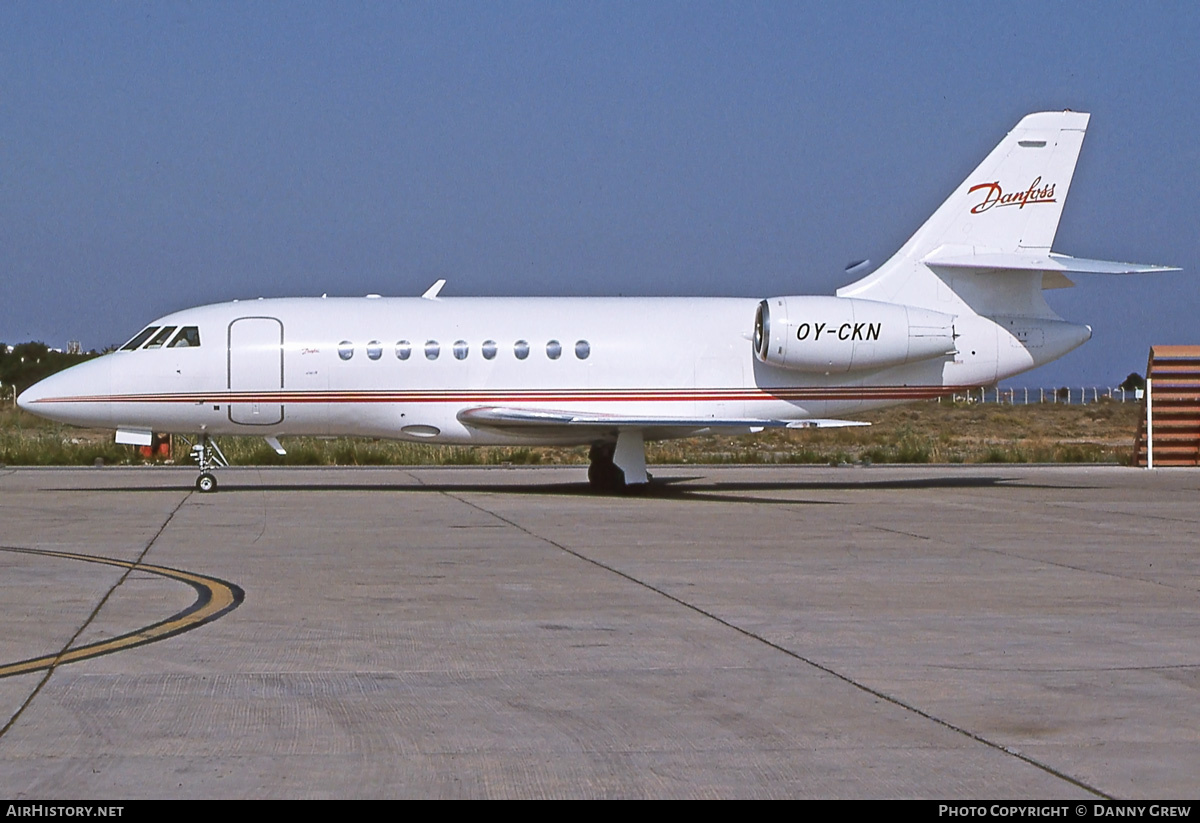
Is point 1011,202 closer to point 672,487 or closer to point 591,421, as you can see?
point 672,487

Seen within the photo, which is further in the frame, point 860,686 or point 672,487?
point 672,487

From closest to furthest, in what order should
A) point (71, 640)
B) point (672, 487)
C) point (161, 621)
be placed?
point (71, 640) < point (161, 621) < point (672, 487)

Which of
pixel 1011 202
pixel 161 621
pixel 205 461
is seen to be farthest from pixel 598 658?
pixel 1011 202

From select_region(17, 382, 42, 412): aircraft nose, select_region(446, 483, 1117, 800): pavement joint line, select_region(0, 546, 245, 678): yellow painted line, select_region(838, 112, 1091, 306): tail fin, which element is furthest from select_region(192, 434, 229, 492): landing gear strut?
select_region(838, 112, 1091, 306): tail fin

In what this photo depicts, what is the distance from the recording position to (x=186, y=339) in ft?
74.7

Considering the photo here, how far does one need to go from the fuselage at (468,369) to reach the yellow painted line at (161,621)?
29.0ft

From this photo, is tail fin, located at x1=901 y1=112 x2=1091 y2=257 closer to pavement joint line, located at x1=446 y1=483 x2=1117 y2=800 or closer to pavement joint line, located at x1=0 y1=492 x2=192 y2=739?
pavement joint line, located at x1=446 y1=483 x2=1117 y2=800

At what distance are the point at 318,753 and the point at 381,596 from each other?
197 inches

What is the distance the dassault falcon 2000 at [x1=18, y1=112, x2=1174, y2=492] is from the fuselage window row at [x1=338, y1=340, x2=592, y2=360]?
0.03 m

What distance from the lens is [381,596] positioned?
36.3 ft

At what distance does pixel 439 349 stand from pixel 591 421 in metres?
2.91

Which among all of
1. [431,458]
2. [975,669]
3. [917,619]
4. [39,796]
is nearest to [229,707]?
[39,796]

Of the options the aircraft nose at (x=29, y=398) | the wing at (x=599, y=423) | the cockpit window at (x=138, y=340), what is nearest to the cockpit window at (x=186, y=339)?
the cockpit window at (x=138, y=340)

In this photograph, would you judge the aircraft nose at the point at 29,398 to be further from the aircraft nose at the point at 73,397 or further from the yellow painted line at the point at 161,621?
the yellow painted line at the point at 161,621
